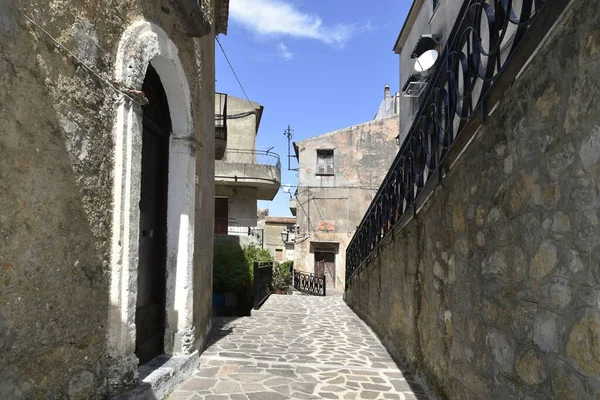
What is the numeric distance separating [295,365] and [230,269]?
4338mm

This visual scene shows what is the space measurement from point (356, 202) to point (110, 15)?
21.1 meters

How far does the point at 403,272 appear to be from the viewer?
5.13 meters

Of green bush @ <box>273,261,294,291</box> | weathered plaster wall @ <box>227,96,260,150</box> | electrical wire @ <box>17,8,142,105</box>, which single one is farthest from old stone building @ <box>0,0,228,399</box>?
weathered plaster wall @ <box>227,96,260,150</box>

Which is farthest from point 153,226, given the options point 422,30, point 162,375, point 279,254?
point 279,254

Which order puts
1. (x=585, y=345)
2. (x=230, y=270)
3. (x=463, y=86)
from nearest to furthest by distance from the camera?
(x=585, y=345) → (x=463, y=86) → (x=230, y=270)

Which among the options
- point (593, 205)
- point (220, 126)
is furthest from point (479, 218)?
point (220, 126)

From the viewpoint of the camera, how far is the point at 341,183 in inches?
931

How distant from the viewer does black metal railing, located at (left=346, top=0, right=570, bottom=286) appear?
2.32m

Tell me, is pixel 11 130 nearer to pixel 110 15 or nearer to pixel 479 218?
pixel 110 15

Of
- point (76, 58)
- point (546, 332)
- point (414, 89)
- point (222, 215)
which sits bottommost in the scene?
point (546, 332)

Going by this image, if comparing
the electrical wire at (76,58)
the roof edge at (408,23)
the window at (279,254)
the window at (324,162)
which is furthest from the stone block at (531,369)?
the window at (279,254)

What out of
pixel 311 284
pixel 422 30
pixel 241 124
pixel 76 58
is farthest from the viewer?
pixel 241 124

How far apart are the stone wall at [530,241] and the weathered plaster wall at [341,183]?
19628 millimetres

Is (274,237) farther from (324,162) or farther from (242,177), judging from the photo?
(242,177)
